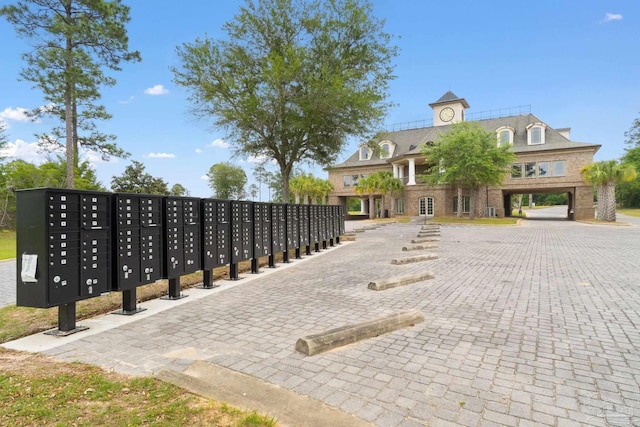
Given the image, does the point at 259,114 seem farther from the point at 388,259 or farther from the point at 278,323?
the point at 278,323

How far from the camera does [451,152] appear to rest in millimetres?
31062

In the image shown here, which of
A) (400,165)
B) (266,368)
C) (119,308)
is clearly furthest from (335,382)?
(400,165)

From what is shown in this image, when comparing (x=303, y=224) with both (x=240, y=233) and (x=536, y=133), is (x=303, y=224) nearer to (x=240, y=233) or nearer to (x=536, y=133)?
(x=240, y=233)

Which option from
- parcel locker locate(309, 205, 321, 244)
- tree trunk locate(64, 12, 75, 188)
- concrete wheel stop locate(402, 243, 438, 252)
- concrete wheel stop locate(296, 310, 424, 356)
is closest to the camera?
concrete wheel stop locate(296, 310, 424, 356)

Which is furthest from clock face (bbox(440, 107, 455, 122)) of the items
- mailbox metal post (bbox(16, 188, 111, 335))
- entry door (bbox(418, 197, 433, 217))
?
mailbox metal post (bbox(16, 188, 111, 335))

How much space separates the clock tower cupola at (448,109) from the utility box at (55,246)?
45153 millimetres

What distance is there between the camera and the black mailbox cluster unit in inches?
159

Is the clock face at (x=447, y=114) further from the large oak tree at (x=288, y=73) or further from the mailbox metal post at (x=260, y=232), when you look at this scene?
the mailbox metal post at (x=260, y=232)

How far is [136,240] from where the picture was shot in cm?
517

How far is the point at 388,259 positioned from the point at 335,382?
7691 millimetres

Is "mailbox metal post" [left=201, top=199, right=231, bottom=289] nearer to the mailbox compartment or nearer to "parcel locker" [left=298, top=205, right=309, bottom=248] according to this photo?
the mailbox compartment

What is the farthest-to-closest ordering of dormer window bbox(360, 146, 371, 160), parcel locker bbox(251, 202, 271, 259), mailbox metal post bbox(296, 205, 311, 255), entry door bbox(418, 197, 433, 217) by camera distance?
dormer window bbox(360, 146, 371, 160), entry door bbox(418, 197, 433, 217), mailbox metal post bbox(296, 205, 311, 255), parcel locker bbox(251, 202, 271, 259)

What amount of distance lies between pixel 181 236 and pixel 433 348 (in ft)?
14.0

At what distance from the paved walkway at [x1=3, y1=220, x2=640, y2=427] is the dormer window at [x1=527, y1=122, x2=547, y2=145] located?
35410 millimetres
